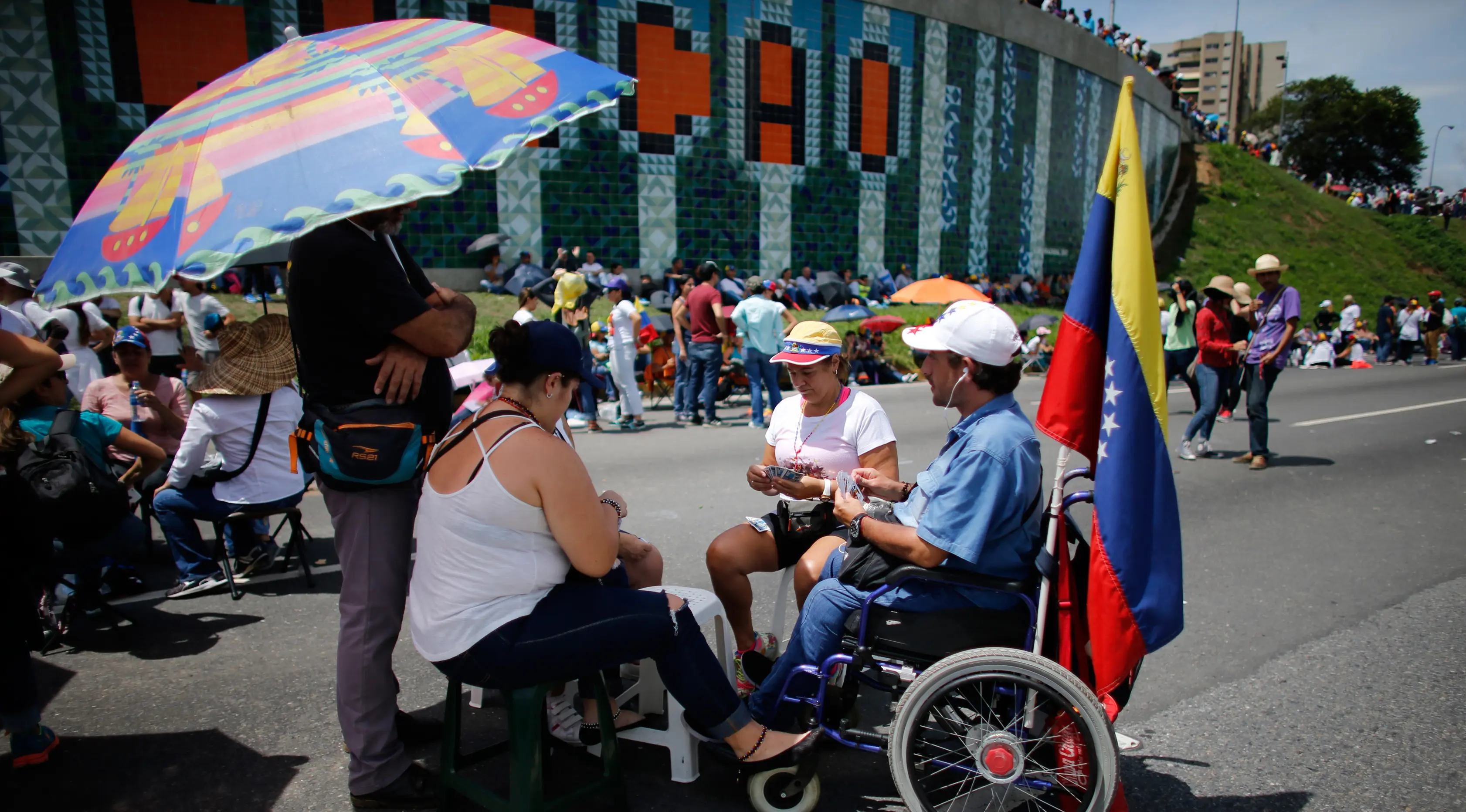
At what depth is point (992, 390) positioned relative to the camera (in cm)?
283

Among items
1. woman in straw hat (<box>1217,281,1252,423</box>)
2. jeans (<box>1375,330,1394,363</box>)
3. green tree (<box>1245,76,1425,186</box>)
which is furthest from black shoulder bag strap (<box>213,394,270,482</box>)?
green tree (<box>1245,76,1425,186</box>)

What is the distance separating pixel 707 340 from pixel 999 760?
848 cm

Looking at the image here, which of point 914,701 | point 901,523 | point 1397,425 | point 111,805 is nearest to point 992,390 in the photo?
point 901,523

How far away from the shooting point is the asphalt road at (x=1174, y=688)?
2961mm

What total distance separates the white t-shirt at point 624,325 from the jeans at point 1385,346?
2126cm

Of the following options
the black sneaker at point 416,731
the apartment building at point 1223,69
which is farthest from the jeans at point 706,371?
the apartment building at point 1223,69

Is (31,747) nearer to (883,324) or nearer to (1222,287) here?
(1222,287)

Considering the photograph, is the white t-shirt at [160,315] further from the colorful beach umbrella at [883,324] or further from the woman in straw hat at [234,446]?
the colorful beach umbrella at [883,324]

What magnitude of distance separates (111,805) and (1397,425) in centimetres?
1346

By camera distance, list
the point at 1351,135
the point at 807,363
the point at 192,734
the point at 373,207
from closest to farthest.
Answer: the point at 373,207 → the point at 192,734 → the point at 807,363 → the point at 1351,135

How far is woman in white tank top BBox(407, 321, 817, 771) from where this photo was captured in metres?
2.43

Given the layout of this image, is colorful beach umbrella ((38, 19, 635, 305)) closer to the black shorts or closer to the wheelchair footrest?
the black shorts

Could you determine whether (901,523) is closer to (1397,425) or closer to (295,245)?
(295,245)

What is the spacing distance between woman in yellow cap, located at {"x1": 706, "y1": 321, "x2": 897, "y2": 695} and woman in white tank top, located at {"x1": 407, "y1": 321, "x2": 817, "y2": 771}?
2.84 ft
